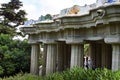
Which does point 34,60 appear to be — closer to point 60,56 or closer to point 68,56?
point 68,56

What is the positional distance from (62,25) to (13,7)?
1225 inches

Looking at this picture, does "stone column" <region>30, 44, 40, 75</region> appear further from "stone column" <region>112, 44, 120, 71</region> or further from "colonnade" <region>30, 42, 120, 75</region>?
"stone column" <region>112, 44, 120, 71</region>

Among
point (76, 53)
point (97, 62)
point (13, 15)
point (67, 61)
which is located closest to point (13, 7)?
point (13, 15)

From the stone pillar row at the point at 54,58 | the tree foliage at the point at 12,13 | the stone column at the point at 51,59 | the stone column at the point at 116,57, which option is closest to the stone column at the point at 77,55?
the stone pillar row at the point at 54,58

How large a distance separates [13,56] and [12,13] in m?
17.4

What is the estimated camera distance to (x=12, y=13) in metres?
52.6

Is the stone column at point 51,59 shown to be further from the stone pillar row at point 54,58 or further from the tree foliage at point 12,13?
the tree foliage at point 12,13

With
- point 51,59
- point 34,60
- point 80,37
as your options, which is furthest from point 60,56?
point 80,37

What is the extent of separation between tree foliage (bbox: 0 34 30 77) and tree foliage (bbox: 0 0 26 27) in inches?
545

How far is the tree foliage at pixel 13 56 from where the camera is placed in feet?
116

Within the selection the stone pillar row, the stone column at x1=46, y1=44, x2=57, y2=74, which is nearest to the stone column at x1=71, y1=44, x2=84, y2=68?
the stone pillar row

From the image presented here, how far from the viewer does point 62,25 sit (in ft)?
75.6

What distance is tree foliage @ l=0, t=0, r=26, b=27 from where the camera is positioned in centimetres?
5241

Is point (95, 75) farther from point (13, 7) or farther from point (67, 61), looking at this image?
point (13, 7)
